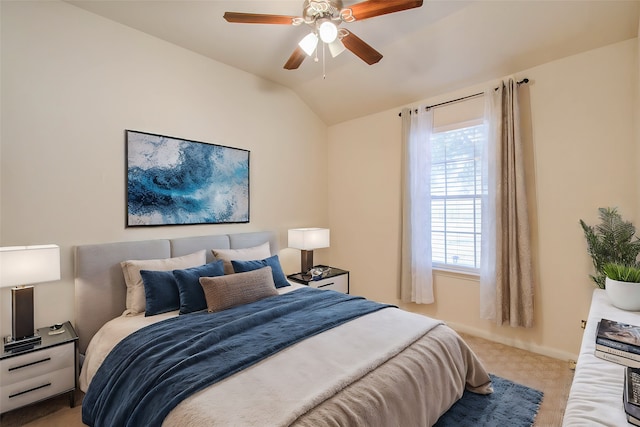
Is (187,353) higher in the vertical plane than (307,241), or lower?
lower

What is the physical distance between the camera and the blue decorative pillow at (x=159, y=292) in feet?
7.45

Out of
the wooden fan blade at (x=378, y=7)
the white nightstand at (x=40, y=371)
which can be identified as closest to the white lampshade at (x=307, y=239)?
the white nightstand at (x=40, y=371)

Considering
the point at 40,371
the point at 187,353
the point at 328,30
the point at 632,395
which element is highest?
the point at 328,30

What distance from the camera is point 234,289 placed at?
234 cm

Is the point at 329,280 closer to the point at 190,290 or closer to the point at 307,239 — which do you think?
the point at 307,239

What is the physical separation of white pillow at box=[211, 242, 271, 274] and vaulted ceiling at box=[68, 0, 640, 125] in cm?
205

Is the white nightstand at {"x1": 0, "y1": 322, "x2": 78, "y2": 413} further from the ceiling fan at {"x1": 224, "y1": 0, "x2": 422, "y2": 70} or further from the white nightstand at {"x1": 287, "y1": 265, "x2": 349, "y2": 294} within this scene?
the ceiling fan at {"x1": 224, "y1": 0, "x2": 422, "y2": 70}

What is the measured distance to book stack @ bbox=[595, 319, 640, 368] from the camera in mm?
1248

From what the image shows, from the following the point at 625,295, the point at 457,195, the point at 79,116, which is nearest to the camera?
the point at 625,295

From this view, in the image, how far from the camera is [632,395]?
0.99 meters

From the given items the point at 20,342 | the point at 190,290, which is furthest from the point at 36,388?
the point at 190,290

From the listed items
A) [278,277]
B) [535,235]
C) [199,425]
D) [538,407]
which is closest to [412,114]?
[535,235]

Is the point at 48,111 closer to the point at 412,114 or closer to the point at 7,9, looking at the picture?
the point at 7,9

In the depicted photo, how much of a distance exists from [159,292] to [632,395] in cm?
261
